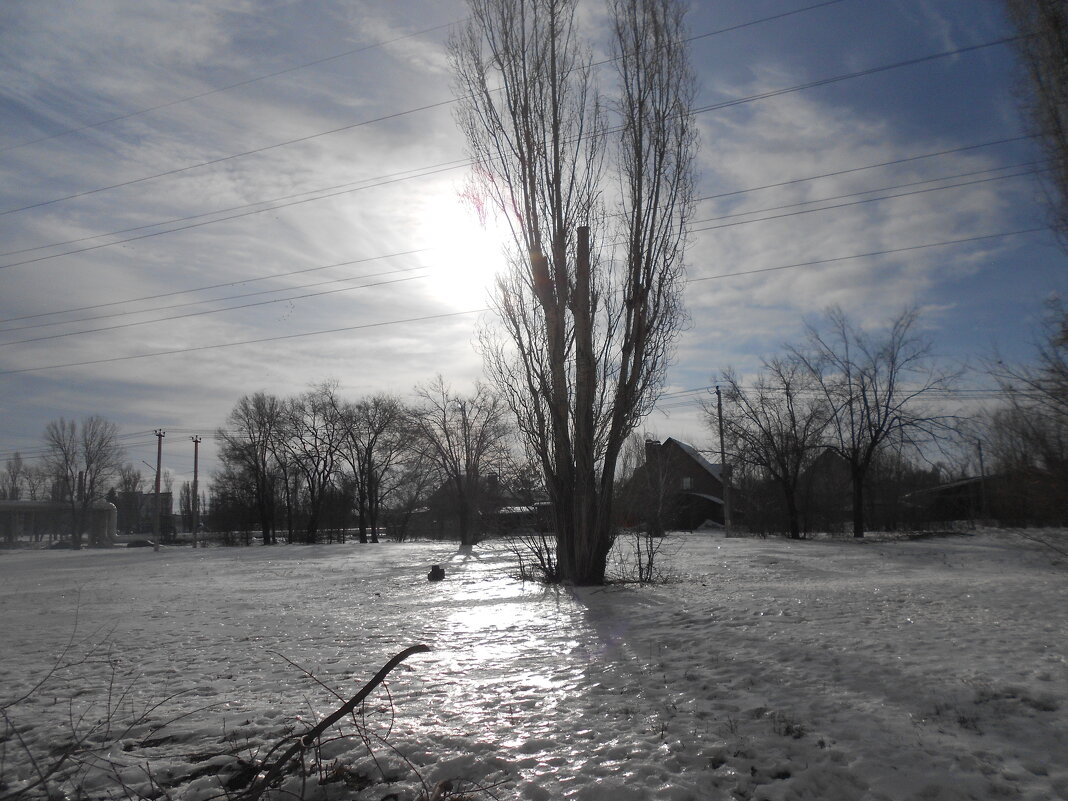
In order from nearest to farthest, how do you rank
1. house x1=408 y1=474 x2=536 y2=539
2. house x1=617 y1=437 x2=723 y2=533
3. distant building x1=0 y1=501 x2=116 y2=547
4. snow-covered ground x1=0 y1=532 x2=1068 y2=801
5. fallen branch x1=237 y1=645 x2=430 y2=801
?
fallen branch x1=237 y1=645 x2=430 y2=801
snow-covered ground x1=0 y1=532 x2=1068 y2=801
house x1=408 y1=474 x2=536 y2=539
house x1=617 y1=437 x2=723 y2=533
distant building x1=0 y1=501 x2=116 y2=547

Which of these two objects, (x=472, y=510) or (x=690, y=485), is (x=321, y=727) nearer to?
(x=472, y=510)

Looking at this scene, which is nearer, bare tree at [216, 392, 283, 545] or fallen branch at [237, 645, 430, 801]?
fallen branch at [237, 645, 430, 801]

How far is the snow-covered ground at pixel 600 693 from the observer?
11.3 feet

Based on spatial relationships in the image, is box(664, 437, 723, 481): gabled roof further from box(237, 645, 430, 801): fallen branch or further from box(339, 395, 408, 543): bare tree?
box(237, 645, 430, 801): fallen branch

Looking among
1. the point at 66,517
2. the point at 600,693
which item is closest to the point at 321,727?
the point at 600,693

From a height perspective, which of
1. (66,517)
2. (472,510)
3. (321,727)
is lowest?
(66,517)

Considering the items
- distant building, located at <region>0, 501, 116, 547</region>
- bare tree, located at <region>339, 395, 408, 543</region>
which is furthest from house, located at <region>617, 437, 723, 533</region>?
distant building, located at <region>0, 501, 116, 547</region>

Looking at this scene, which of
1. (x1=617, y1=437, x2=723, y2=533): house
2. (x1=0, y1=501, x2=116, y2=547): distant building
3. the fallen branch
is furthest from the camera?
(x1=0, y1=501, x2=116, y2=547): distant building

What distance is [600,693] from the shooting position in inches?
190

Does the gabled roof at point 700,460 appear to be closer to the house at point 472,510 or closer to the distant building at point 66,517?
the house at point 472,510

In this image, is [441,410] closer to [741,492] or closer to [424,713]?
[741,492]

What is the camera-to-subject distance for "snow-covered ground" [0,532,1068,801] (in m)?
3.44

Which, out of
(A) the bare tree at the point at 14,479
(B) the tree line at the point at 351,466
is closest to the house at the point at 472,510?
(B) the tree line at the point at 351,466

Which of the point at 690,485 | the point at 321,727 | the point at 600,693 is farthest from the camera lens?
the point at 690,485
